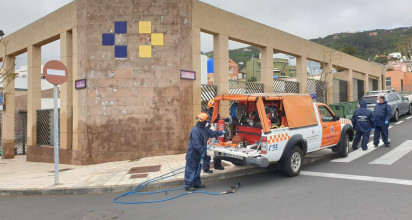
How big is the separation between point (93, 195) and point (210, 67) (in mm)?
33786

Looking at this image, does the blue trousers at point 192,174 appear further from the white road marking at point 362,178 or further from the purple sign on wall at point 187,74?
the purple sign on wall at point 187,74

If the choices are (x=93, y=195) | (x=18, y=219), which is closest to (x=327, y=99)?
→ (x=93, y=195)

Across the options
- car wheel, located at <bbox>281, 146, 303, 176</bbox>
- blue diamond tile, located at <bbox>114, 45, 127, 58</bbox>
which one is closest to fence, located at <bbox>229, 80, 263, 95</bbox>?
blue diamond tile, located at <bbox>114, 45, 127, 58</bbox>

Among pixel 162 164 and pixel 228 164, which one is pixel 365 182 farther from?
pixel 162 164

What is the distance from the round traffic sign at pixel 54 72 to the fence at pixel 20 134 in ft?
39.3

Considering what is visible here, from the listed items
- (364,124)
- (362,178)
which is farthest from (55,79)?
(364,124)

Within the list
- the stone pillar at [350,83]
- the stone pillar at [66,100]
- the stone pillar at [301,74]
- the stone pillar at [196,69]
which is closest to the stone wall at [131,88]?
the stone pillar at [196,69]

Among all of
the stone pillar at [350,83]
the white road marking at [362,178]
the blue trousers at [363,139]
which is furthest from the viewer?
the stone pillar at [350,83]

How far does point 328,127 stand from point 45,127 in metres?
A: 11.6

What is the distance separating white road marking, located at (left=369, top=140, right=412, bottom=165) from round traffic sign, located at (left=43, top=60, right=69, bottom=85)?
796 centimetres

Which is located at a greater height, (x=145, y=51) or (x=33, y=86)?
(x=145, y=51)

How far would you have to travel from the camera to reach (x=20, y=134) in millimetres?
20859

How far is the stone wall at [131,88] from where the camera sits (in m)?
9.99

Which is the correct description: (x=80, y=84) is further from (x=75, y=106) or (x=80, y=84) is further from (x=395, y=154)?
(x=395, y=154)
